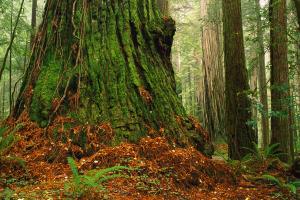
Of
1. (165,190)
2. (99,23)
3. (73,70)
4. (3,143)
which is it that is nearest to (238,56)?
(99,23)

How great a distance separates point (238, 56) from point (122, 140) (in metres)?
3.93

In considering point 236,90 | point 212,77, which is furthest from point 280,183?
point 212,77

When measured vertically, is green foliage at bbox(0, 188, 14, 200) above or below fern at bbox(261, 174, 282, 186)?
above

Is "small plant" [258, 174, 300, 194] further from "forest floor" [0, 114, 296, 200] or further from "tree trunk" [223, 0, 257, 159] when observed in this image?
"tree trunk" [223, 0, 257, 159]

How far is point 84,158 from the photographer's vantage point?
3.69 metres

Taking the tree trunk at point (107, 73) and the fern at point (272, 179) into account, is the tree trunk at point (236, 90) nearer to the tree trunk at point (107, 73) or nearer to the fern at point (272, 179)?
the tree trunk at point (107, 73)

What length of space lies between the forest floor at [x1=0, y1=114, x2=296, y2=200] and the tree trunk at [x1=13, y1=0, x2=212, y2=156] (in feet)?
1.07

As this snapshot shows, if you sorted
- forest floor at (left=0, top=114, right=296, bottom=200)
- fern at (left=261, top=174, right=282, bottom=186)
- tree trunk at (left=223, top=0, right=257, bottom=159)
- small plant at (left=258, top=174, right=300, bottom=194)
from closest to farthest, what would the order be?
forest floor at (left=0, top=114, right=296, bottom=200), small plant at (left=258, top=174, right=300, bottom=194), fern at (left=261, top=174, right=282, bottom=186), tree trunk at (left=223, top=0, right=257, bottom=159)

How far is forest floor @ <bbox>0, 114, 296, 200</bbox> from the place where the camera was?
2.96 metres

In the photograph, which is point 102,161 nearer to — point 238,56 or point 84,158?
point 84,158

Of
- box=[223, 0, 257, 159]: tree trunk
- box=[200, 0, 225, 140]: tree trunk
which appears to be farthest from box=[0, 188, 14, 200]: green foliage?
box=[200, 0, 225, 140]: tree trunk

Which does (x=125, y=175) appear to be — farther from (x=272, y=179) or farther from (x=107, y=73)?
(x=272, y=179)

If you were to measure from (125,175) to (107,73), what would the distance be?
175cm

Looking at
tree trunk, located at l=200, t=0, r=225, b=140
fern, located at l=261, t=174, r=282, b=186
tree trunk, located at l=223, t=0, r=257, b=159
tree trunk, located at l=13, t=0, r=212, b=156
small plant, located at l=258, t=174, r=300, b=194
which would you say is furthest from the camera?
tree trunk, located at l=200, t=0, r=225, b=140
